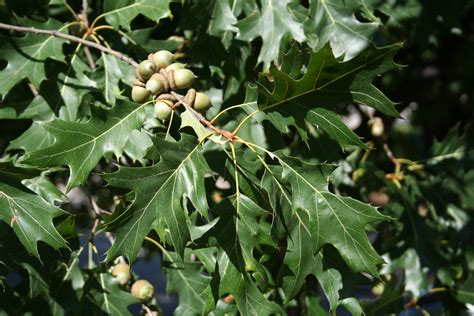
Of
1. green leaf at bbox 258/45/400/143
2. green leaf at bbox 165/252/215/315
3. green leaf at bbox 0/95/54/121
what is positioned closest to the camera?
green leaf at bbox 258/45/400/143

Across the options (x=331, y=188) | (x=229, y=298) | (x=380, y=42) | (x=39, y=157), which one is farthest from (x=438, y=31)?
(x=39, y=157)

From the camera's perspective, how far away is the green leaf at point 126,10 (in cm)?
197

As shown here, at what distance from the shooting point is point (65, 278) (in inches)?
75.2

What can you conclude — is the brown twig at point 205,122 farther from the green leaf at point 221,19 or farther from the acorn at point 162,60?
the green leaf at point 221,19

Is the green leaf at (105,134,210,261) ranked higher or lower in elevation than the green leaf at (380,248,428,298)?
higher

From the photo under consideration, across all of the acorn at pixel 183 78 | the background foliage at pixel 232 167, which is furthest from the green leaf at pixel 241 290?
the acorn at pixel 183 78

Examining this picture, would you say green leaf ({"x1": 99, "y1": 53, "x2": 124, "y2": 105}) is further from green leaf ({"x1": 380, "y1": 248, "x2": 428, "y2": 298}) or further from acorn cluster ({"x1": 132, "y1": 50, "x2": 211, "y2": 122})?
green leaf ({"x1": 380, "y1": 248, "x2": 428, "y2": 298})

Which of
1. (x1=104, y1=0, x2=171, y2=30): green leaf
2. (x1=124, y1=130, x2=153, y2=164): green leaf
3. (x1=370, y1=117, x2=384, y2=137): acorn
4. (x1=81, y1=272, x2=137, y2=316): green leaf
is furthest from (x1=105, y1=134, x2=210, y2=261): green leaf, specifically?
(x1=370, y1=117, x2=384, y2=137): acorn

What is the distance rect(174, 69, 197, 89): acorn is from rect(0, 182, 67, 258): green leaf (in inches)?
15.7

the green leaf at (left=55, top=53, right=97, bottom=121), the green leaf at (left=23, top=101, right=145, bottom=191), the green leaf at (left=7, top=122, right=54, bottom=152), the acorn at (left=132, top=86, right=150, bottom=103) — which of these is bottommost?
the green leaf at (left=7, top=122, right=54, bottom=152)

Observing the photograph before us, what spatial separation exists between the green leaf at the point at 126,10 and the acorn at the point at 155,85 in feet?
1.40

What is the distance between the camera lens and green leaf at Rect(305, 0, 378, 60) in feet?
6.46

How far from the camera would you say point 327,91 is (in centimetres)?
150

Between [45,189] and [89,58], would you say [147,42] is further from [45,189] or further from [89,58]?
[45,189]
